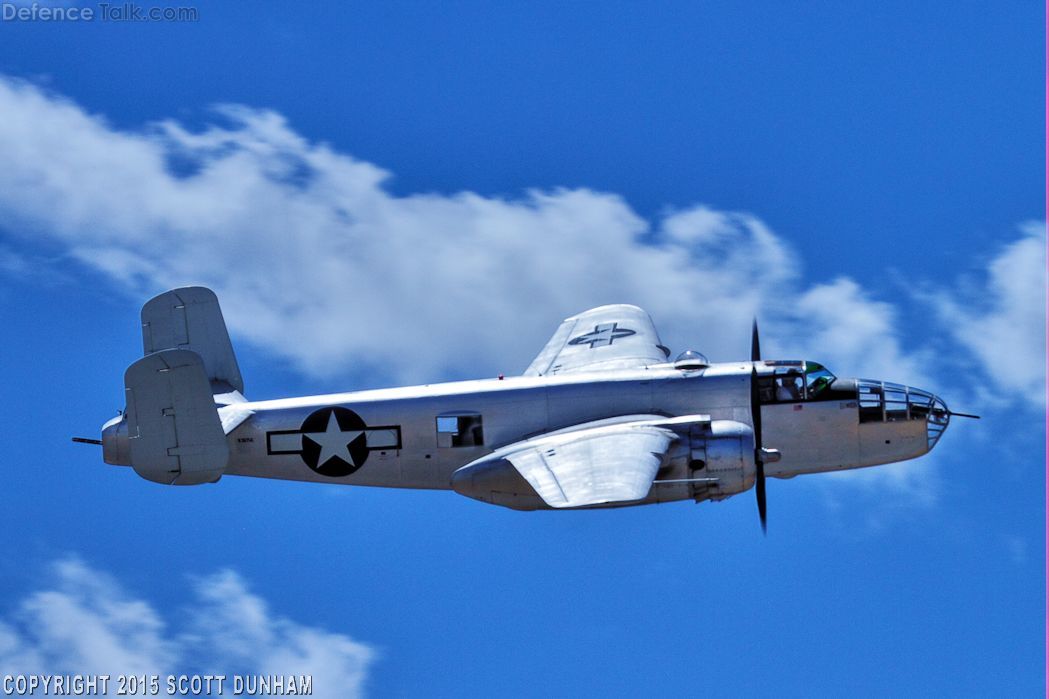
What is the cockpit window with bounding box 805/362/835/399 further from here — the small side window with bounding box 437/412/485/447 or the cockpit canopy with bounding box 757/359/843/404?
the small side window with bounding box 437/412/485/447

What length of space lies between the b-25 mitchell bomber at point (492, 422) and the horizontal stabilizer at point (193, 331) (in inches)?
45.8

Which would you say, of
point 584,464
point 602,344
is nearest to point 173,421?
point 584,464

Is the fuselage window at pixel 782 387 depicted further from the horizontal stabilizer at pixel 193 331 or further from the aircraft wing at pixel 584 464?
the horizontal stabilizer at pixel 193 331

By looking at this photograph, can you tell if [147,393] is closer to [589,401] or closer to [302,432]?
[302,432]

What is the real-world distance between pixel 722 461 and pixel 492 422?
5.42m

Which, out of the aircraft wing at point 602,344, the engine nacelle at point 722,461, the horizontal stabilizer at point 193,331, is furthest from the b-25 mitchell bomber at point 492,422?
the aircraft wing at point 602,344

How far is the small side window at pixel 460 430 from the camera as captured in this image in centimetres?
4425

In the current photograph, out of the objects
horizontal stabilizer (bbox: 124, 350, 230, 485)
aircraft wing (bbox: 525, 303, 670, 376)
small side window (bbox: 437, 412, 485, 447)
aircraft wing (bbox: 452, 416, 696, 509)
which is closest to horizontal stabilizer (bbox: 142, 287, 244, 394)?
horizontal stabilizer (bbox: 124, 350, 230, 485)

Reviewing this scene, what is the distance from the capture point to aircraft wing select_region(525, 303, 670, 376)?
1876 inches

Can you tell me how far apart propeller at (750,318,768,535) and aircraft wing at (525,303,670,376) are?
3098mm

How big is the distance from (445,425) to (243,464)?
4.50m

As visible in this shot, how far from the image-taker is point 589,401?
44281mm

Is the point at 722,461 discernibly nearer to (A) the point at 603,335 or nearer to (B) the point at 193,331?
(A) the point at 603,335

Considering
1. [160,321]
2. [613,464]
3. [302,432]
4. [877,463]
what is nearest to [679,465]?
[613,464]
